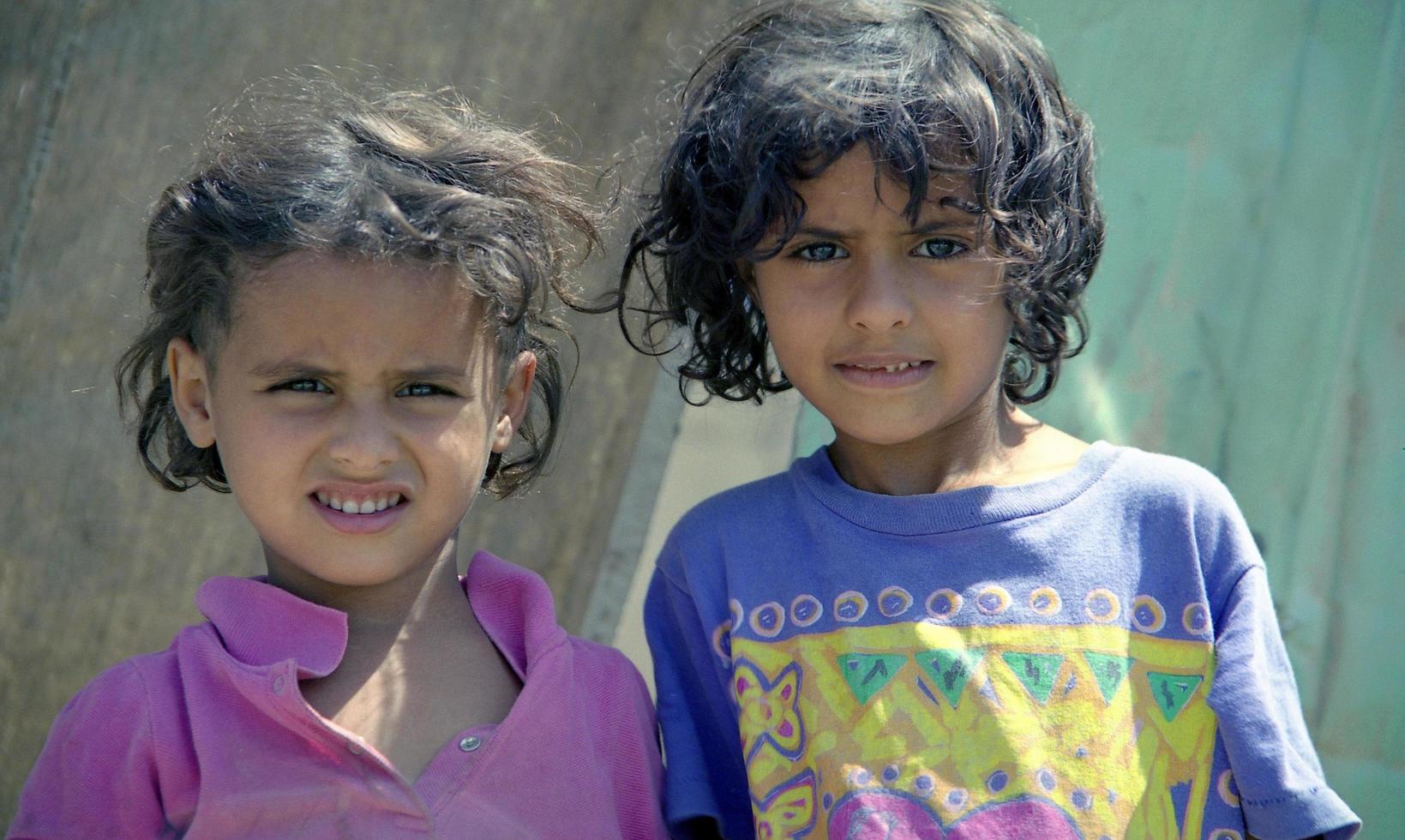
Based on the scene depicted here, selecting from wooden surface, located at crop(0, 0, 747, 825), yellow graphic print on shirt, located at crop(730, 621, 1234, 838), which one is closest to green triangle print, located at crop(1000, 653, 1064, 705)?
yellow graphic print on shirt, located at crop(730, 621, 1234, 838)

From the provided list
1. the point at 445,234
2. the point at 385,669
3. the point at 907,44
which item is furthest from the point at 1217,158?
the point at 385,669

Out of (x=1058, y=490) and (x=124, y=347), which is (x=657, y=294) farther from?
(x=124, y=347)


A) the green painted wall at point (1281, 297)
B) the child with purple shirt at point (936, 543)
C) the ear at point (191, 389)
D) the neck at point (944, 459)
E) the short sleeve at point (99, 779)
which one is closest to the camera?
the short sleeve at point (99, 779)

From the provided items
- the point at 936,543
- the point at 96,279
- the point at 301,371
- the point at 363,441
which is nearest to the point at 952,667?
the point at 936,543

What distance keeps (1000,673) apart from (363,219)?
0.91 metres

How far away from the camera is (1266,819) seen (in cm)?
166

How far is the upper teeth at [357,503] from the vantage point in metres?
1.75

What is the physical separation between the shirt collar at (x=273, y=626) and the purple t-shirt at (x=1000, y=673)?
0.43 meters

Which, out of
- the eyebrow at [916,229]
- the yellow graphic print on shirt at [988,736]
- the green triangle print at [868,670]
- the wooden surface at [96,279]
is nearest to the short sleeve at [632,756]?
the yellow graphic print on shirt at [988,736]

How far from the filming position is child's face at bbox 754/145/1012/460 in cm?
180

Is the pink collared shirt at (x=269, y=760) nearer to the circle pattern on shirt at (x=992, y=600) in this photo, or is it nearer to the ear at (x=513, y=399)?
the ear at (x=513, y=399)

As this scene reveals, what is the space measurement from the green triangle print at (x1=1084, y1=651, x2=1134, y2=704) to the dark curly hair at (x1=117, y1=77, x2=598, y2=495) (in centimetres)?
80

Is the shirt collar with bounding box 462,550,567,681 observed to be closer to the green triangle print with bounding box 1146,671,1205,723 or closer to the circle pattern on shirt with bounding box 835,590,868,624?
the circle pattern on shirt with bounding box 835,590,868,624

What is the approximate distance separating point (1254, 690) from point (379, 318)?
1.08m
